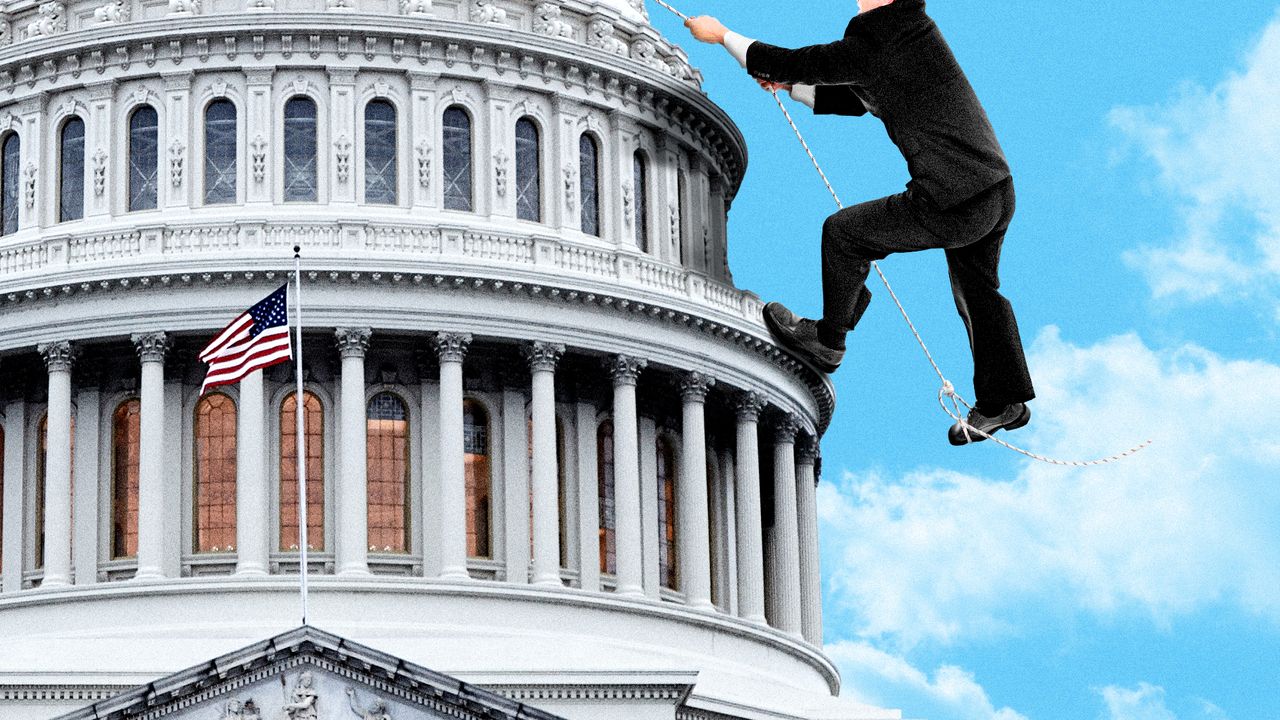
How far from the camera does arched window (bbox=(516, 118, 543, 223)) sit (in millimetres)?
66500

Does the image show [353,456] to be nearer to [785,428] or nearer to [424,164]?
[424,164]

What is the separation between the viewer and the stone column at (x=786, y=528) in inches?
2667

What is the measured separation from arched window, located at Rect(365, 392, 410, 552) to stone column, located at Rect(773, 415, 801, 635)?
9912 millimetres

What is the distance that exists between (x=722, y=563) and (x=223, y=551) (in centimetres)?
1231

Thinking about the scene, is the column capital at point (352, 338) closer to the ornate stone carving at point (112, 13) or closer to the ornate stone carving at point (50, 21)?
the ornate stone carving at point (112, 13)

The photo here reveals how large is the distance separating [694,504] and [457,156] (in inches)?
396

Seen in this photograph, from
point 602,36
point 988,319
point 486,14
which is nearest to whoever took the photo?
point 988,319

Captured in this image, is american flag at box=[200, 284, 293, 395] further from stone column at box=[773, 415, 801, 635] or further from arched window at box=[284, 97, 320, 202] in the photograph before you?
stone column at box=[773, 415, 801, 635]

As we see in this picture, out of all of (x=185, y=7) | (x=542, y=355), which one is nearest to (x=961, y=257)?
(x=542, y=355)

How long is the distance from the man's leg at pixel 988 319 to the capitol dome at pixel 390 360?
167 ft

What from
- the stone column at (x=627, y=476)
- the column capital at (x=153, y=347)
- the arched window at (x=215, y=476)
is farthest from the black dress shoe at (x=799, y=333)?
the arched window at (x=215, y=476)

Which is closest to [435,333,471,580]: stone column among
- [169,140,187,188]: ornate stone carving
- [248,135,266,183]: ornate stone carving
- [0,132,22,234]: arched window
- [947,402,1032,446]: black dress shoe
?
[248,135,266,183]: ornate stone carving

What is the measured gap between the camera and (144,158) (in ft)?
215

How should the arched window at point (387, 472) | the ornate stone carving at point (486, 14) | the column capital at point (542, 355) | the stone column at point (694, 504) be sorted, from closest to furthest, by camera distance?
the column capital at point (542, 355) → the arched window at point (387, 472) → the stone column at point (694, 504) → the ornate stone carving at point (486, 14)
